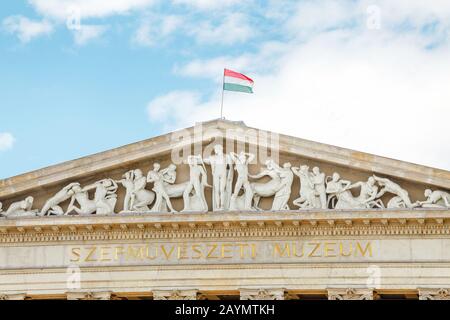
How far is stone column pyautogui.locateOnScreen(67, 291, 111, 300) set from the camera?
141 feet

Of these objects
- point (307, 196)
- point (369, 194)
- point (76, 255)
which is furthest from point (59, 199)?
point (369, 194)

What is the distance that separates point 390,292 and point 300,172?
14.5 ft

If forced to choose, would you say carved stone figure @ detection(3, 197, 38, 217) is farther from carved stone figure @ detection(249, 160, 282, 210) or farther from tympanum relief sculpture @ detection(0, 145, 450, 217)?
carved stone figure @ detection(249, 160, 282, 210)

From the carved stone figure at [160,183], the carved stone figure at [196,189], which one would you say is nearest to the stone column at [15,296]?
the carved stone figure at [160,183]

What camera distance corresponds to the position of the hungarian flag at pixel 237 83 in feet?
149

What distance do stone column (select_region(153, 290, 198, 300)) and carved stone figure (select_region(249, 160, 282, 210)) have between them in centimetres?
321

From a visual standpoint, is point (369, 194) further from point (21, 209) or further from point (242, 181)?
point (21, 209)

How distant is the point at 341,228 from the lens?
138 ft

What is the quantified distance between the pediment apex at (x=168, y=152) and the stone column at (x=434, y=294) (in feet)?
11.0

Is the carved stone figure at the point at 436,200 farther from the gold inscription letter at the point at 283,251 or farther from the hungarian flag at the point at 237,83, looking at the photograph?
the hungarian flag at the point at 237,83

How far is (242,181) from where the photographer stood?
141 feet
